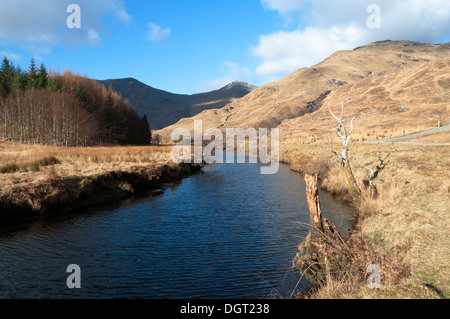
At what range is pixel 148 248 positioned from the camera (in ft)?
42.1

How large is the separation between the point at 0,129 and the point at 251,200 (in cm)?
5908

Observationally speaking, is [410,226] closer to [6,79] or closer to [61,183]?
[61,183]

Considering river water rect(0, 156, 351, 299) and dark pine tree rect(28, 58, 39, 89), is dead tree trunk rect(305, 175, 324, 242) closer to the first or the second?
river water rect(0, 156, 351, 299)

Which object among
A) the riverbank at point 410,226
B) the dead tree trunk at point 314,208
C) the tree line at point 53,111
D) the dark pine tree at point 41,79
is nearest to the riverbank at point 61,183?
the dead tree trunk at point 314,208

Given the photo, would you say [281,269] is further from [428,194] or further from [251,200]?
[251,200]

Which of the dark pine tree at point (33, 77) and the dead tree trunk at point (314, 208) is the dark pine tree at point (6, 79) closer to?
the dark pine tree at point (33, 77)

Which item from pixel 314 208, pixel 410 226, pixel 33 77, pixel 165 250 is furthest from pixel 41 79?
pixel 410 226

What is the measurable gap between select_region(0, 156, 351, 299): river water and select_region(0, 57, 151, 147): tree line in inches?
1635

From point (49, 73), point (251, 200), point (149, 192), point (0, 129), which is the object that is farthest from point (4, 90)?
point (251, 200)

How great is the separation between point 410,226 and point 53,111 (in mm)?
57555

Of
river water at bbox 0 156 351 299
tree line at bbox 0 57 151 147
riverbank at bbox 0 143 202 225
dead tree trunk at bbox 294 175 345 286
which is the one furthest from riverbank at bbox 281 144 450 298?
tree line at bbox 0 57 151 147

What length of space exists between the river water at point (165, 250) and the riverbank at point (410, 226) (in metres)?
2.08
